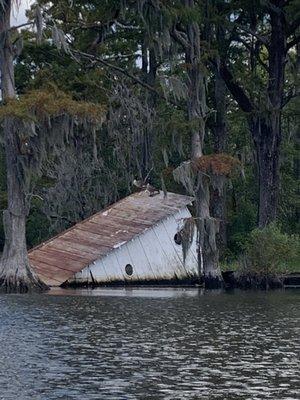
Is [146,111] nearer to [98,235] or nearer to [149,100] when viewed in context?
[149,100]

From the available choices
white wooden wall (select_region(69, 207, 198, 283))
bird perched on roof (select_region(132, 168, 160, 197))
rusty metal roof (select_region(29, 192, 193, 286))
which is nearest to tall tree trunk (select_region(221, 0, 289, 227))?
rusty metal roof (select_region(29, 192, 193, 286))

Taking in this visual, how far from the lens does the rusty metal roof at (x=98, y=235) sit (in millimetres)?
38312

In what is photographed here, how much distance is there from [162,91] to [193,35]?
10.6 feet

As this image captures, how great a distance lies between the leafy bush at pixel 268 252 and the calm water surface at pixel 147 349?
7243mm

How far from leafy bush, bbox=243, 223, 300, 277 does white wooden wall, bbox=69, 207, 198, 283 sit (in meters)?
3.51

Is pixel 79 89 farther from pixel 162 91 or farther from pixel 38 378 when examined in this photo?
pixel 38 378

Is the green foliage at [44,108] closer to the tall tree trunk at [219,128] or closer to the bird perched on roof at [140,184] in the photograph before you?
the tall tree trunk at [219,128]

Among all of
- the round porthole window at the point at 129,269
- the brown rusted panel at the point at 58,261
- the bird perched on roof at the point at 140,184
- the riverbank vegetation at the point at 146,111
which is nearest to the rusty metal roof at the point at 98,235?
the brown rusted panel at the point at 58,261

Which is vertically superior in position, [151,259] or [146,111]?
[146,111]

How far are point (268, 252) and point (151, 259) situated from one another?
19.6 feet

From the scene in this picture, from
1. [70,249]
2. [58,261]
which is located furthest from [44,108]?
[70,249]

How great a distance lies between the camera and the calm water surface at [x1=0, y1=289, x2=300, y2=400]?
1512cm

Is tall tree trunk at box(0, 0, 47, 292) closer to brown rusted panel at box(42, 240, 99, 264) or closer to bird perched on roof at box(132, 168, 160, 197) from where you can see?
brown rusted panel at box(42, 240, 99, 264)

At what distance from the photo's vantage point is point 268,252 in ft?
123
